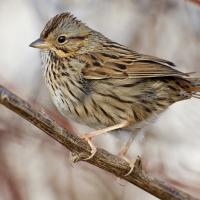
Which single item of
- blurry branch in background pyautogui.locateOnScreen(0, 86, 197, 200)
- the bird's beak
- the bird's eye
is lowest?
blurry branch in background pyautogui.locateOnScreen(0, 86, 197, 200)

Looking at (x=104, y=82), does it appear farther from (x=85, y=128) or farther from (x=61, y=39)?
(x=85, y=128)

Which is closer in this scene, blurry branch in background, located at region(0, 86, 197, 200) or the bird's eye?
blurry branch in background, located at region(0, 86, 197, 200)

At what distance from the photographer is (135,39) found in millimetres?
5660

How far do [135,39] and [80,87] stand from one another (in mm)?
1508

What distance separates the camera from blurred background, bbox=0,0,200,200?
500 cm

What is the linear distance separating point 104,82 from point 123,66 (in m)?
0.19

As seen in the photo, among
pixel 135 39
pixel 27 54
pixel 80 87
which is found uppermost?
pixel 135 39

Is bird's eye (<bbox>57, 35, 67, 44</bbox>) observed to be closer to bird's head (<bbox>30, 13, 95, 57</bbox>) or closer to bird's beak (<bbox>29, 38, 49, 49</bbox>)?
bird's head (<bbox>30, 13, 95, 57</bbox>)

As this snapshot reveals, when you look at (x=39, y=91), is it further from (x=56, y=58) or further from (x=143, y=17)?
(x=143, y=17)

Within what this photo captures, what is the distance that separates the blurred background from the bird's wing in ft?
1.85

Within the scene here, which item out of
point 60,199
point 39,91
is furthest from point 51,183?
point 39,91

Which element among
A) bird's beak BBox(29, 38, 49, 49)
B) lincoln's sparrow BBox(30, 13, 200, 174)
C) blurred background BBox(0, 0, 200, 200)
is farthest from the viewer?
blurred background BBox(0, 0, 200, 200)

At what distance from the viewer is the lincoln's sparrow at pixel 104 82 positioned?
4.26 metres

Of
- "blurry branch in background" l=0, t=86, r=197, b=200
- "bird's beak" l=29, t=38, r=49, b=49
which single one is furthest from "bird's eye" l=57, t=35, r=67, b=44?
"blurry branch in background" l=0, t=86, r=197, b=200
